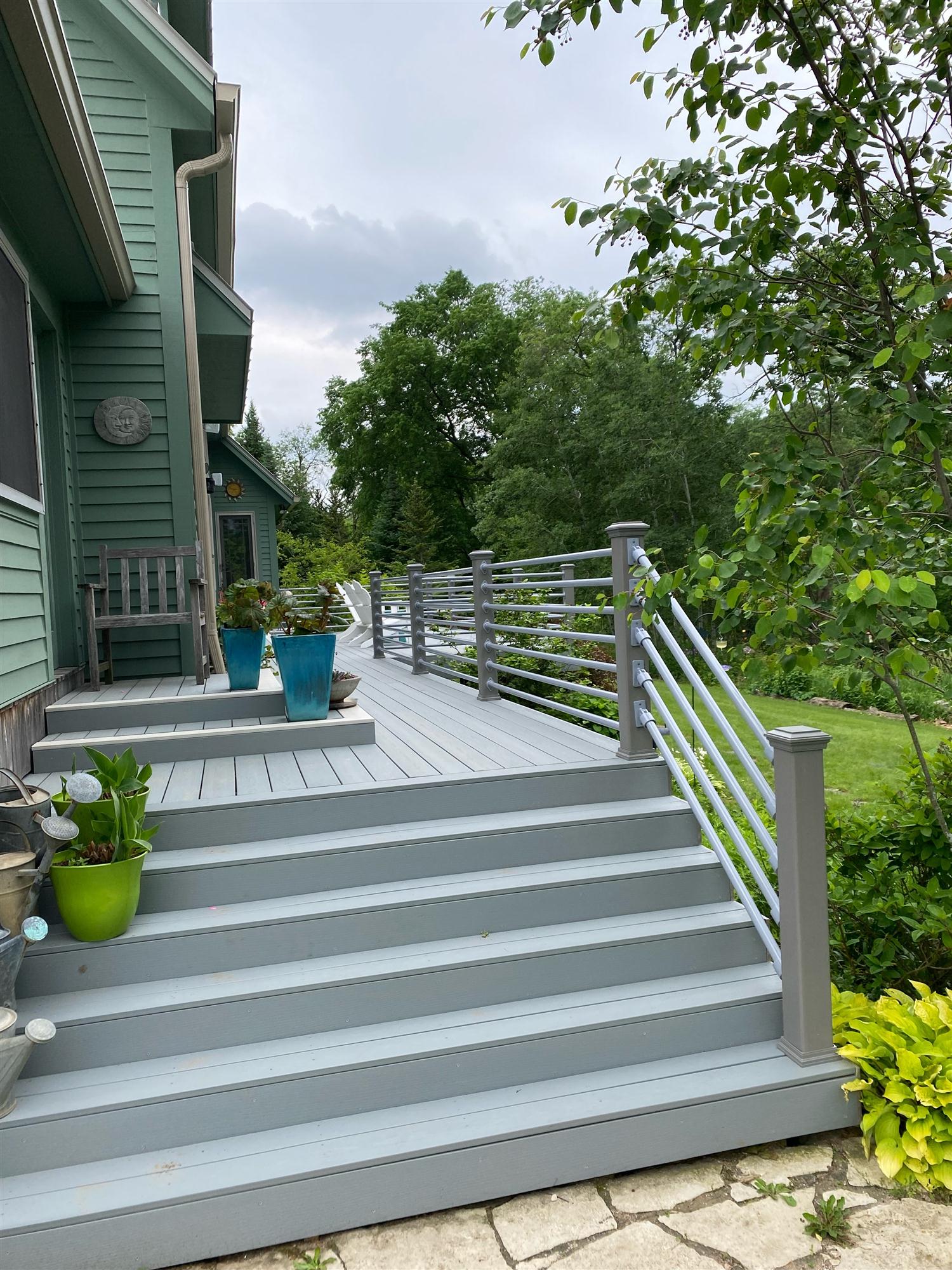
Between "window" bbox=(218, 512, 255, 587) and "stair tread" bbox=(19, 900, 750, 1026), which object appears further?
"window" bbox=(218, 512, 255, 587)

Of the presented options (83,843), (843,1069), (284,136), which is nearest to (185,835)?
(83,843)

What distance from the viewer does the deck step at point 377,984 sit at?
7.48 ft

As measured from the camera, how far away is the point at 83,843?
248cm

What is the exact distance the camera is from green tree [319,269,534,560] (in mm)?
28875

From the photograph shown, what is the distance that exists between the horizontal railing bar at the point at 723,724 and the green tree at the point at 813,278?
28 cm

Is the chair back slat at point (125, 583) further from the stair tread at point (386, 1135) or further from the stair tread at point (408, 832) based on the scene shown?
the stair tread at point (386, 1135)

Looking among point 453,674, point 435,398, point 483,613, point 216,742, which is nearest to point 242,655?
point 216,742

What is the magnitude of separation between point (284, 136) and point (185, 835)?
987 inches

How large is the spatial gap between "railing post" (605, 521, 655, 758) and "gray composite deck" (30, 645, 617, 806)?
0.12 meters

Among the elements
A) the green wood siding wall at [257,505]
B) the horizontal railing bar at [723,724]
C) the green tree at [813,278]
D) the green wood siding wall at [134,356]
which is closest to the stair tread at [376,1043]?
the horizontal railing bar at [723,724]

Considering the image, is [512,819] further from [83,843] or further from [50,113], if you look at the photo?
[50,113]

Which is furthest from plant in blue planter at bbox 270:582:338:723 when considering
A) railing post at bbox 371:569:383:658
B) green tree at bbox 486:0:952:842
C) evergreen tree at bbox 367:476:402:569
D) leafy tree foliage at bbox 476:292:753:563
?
evergreen tree at bbox 367:476:402:569

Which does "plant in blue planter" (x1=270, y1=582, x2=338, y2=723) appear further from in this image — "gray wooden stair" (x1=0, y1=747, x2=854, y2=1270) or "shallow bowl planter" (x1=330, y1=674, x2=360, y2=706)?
"gray wooden stair" (x1=0, y1=747, x2=854, y2=1270)

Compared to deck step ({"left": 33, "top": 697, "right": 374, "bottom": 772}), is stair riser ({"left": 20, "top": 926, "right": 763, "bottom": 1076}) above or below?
below
